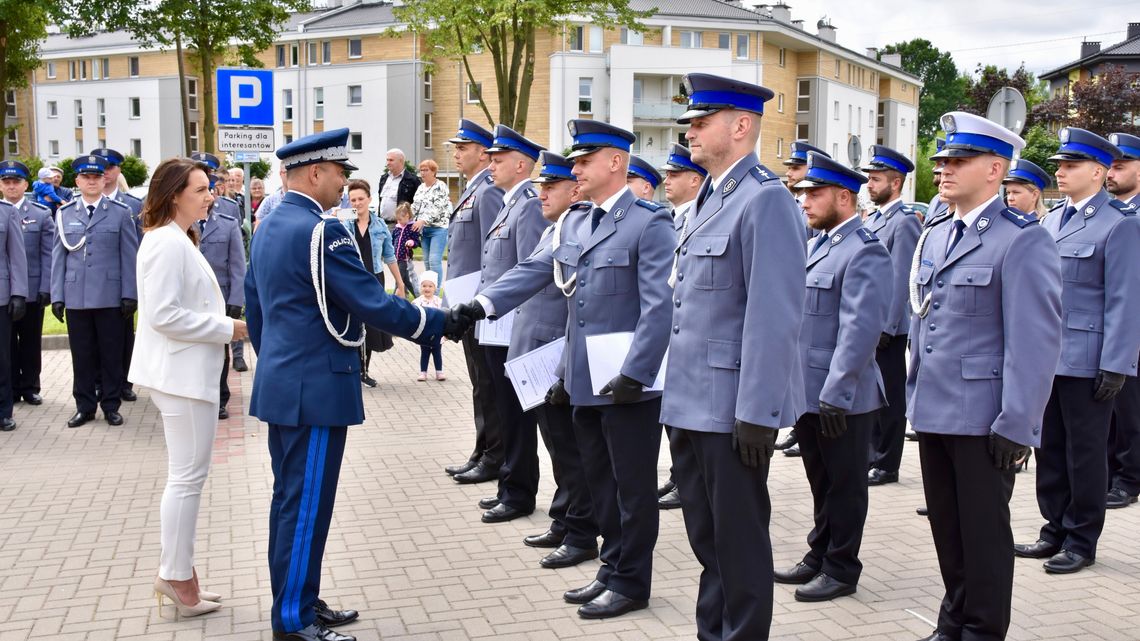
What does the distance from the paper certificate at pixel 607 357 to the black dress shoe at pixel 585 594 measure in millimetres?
1023

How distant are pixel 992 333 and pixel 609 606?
219cm

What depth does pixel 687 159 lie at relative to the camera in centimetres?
737

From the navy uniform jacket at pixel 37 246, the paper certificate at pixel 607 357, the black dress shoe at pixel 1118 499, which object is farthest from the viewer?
the navy uniform jacket at pixel 37 246

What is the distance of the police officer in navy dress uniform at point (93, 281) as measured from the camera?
976 cm

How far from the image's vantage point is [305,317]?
4.58 m

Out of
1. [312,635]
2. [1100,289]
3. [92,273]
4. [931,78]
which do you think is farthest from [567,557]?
[931,78]

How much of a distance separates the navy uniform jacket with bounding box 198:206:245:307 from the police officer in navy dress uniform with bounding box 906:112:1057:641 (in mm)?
7456

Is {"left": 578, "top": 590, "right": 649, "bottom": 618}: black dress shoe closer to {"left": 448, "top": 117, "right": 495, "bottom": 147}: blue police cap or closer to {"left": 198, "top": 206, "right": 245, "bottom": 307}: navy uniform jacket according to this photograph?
{"left": 448, "top": 117, "right": 495, "bottom": 147}: blue police cap

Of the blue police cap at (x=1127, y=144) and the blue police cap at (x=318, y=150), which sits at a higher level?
the blue police cap at (x=1127, y=144)

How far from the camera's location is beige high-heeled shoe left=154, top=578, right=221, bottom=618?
504 cm

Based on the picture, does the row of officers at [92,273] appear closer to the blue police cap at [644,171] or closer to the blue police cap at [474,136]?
the blue police cap at [474,136]

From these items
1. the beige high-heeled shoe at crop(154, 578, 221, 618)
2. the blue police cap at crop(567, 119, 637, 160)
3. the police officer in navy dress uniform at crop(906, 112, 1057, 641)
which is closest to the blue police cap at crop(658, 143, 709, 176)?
the blue police cap at crop(567, 119, 637, 160)

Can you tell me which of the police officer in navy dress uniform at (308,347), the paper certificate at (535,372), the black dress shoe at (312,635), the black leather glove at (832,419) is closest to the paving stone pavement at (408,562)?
the black dress shoe at (312,635)

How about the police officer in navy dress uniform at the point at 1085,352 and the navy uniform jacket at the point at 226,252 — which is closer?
the police officer in navy dress uniform at the point at 1085,352
